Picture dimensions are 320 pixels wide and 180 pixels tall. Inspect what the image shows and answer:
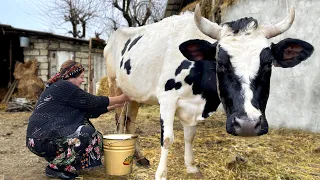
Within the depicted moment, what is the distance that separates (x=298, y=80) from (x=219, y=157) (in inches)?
114

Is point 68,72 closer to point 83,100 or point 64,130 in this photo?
point 83,100

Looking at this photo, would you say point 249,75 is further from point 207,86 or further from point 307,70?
point 307,70

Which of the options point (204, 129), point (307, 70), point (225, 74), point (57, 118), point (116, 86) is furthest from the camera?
point (204, 129)

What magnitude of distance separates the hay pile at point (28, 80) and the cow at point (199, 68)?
702 centimetres

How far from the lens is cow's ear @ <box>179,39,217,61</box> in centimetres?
315

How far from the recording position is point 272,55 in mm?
2895

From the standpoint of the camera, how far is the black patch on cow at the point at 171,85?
3.64m

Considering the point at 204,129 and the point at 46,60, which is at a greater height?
the point at 46,60

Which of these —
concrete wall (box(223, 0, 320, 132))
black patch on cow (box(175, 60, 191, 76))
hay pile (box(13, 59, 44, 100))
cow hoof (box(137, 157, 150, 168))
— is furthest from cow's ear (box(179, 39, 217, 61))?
hay pile (box(13, 59, 44, 100))

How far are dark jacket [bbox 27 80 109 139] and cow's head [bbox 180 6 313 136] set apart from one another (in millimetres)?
1430

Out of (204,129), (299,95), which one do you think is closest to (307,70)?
(299,95)

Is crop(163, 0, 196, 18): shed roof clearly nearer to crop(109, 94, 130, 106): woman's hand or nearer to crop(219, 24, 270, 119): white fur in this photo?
crop(109, 94, 130, 106): woman's hand

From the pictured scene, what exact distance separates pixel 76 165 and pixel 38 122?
661 mm

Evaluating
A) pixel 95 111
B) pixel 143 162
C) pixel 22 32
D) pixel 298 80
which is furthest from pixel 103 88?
pixel 95 111
